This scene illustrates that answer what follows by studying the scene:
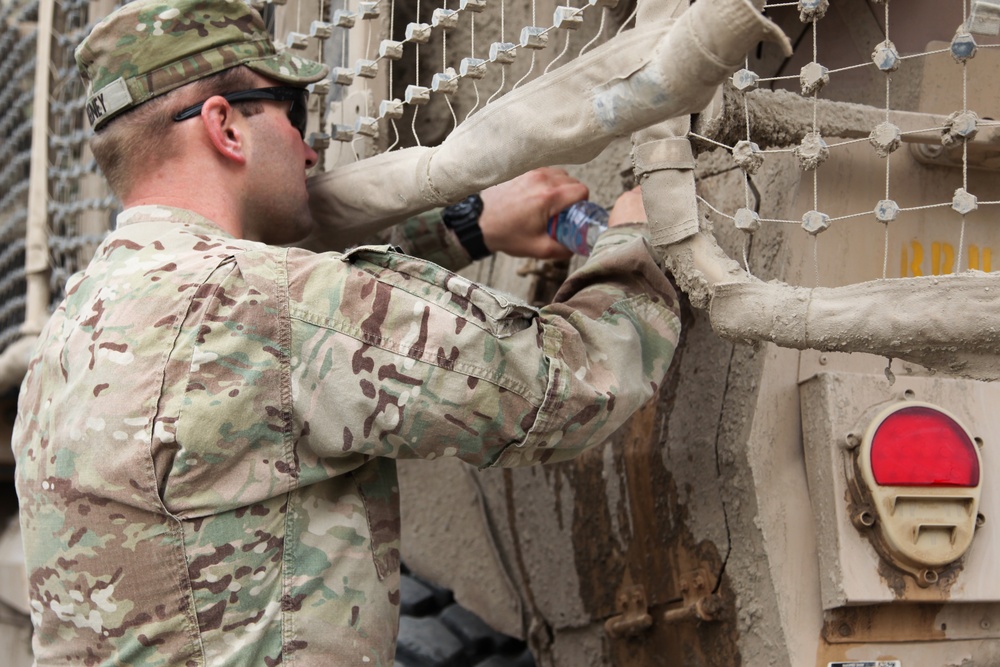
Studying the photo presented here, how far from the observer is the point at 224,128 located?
72.3 inches

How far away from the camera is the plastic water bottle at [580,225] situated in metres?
2.00

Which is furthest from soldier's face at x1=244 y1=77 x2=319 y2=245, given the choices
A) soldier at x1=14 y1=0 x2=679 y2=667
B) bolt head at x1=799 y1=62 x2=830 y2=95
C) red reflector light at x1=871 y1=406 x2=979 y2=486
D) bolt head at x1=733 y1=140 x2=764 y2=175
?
red reflector light at x1=871 y1=406 x2=979 y2=486

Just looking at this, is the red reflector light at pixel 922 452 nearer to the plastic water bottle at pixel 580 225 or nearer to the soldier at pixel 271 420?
the soldier at pixel 271 420

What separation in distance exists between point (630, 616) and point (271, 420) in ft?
2.94

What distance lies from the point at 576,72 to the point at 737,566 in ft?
2.72

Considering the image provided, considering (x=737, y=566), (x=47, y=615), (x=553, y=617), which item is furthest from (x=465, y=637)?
(x=47, y=615)

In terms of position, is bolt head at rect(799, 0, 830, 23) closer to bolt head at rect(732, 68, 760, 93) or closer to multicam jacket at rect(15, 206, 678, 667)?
bolt head at rect(732, 68, 760, 93)

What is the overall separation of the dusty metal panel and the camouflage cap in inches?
38.3

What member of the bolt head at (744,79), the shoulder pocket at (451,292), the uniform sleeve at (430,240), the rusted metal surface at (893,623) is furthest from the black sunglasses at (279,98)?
the rusted metal surface at (893,623)

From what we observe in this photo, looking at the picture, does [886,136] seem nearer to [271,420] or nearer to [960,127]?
[960,127]

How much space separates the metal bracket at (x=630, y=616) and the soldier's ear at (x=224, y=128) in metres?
1.00

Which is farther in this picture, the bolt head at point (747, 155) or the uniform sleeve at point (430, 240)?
the uniform sleeve at point (430, 240)

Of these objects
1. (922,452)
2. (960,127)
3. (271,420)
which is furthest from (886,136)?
(271,420)

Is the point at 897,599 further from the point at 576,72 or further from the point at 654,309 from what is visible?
the point at 576,72
